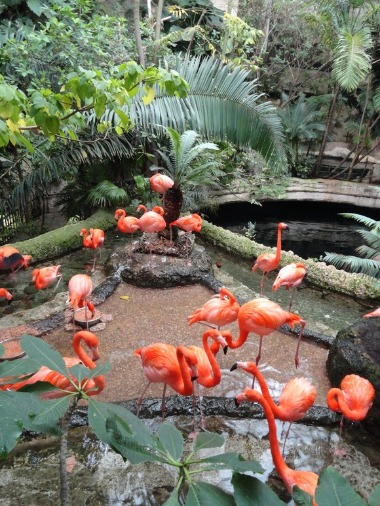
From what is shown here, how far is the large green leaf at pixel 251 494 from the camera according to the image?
771mm

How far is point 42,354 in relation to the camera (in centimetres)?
117

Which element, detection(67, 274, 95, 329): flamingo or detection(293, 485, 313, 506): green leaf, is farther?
detection(67, 274, 95, 329): flamingo

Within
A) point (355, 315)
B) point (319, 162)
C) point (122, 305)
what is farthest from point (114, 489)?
A: point (319, 162)

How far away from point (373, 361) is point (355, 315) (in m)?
2.16

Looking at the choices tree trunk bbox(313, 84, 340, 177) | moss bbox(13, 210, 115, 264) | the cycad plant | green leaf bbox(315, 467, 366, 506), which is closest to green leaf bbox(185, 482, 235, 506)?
green leaf bbox(315, 467, 366, 506)

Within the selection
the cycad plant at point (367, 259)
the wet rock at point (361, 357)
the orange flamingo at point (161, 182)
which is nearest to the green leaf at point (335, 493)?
the wet rock at point (361, 357)

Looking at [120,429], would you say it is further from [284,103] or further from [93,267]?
[284,103]

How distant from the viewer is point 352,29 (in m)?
8.62

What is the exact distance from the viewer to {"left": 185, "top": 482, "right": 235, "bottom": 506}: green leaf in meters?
0.82

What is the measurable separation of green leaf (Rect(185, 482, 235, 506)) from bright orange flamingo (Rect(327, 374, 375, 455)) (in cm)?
195

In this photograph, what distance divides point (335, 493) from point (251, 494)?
16 cm

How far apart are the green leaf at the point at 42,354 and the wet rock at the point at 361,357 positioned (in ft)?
7.92

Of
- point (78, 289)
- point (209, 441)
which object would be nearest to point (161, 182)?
point (78, 289)

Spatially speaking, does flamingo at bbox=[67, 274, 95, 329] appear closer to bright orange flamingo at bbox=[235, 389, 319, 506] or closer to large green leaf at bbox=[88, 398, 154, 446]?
bright orange flamingo at bbox=[235, 389, 319, 506]
